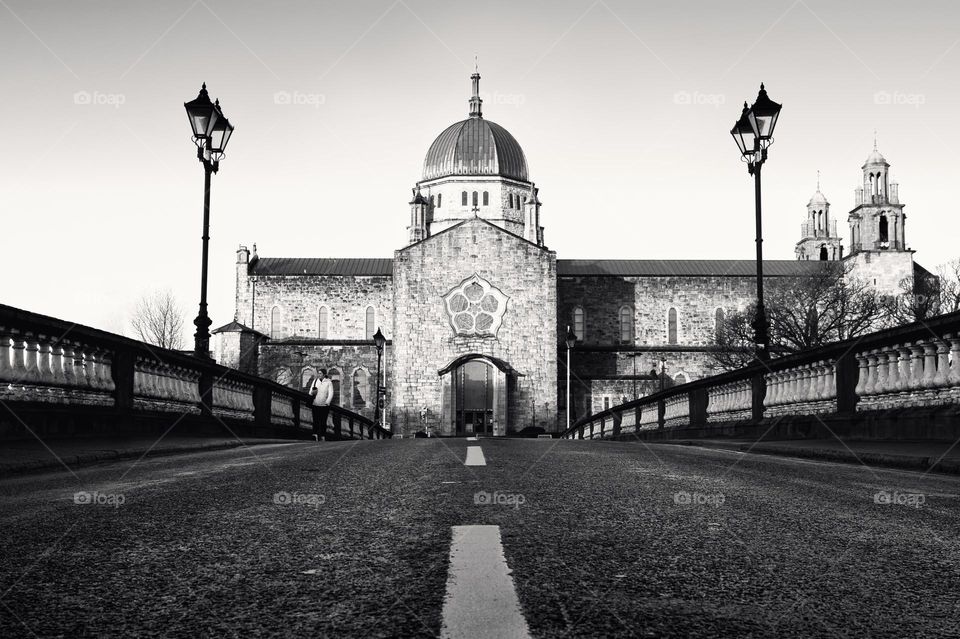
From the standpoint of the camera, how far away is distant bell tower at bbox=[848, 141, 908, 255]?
71.3 m

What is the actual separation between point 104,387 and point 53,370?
1324 millimetres

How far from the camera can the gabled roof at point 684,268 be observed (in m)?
72.8

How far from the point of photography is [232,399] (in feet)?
60.5

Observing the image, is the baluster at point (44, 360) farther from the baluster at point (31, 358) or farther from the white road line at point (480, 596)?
the white road line at point (480, 596)

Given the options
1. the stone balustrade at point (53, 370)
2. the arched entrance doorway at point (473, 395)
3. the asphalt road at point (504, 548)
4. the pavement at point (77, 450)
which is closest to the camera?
the asphalt road at point (504, 548)

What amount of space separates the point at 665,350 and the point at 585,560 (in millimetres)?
65203

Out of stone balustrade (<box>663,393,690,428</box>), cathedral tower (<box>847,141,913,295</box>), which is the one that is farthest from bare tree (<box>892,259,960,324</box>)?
stone balustrade (<box>663,393,690,428</box>)

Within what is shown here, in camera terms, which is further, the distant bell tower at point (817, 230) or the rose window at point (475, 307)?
the distant bell tower at point (817, 230)

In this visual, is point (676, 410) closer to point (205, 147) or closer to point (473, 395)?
point (205, 147)

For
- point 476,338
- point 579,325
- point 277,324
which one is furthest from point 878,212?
point 277,324

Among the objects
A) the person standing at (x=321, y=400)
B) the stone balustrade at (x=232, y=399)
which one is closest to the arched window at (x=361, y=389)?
the person standing at (x=321, y=400)

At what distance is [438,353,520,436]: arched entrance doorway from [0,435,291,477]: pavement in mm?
45636

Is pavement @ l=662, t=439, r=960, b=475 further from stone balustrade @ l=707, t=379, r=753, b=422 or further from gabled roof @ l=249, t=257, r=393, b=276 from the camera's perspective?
gabled roof @ l=249, t=257, r=393, b=276

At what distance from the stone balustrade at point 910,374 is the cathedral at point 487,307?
1772 inches
